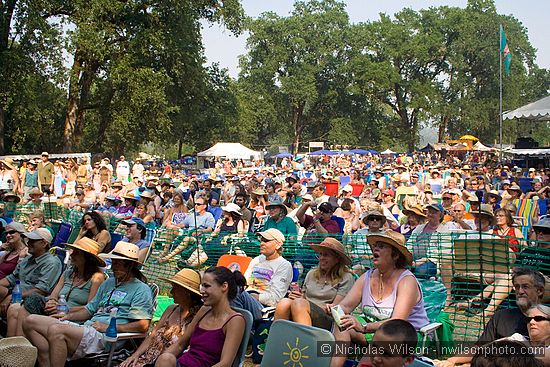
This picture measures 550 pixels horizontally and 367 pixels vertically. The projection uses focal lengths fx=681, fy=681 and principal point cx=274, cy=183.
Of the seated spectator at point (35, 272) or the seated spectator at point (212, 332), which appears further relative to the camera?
the seated spectator at point (35, 272)

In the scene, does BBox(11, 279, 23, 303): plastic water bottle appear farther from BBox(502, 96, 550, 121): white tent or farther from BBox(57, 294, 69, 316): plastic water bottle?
BBox(502, 96, 550, 121): white tent

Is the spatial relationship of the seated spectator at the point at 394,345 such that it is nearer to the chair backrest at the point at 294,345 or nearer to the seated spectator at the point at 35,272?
the chair backrest at the point at 294,345

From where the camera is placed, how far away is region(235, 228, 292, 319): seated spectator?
6594 millimetres

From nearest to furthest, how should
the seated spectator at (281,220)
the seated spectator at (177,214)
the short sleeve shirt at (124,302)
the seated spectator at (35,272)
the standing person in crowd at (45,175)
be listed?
the short sleeve shirt at (124,302) < the seated spectator at (35,272) < the seated spectator at (281,220) < the seated spectator at (177,214) < the standing person in crowd at (45,175)

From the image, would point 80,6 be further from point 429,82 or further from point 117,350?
point 429,82

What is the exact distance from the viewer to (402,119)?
69.0 metres

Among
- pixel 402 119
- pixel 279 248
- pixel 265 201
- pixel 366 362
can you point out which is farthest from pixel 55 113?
pixel 402 119

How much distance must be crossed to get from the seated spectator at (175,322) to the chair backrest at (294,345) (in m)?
0.90

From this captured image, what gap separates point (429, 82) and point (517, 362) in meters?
67.0

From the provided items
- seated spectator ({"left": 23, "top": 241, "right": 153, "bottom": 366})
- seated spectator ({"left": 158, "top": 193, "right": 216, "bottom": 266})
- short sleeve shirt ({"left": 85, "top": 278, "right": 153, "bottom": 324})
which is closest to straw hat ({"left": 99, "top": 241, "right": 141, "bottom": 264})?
seated spectator ({"left": 23, "top": 241, "right": 153, "bottom": 366})

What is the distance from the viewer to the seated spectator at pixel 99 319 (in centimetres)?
522

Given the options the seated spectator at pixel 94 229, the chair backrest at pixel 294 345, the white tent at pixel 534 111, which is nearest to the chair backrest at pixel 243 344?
the chair backrest at pixel 294 345

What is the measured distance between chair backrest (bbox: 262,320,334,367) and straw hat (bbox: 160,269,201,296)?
0.90 metres

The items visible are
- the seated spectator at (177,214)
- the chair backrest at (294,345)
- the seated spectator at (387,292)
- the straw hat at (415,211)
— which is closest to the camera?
the chair backrest at (294,345)
